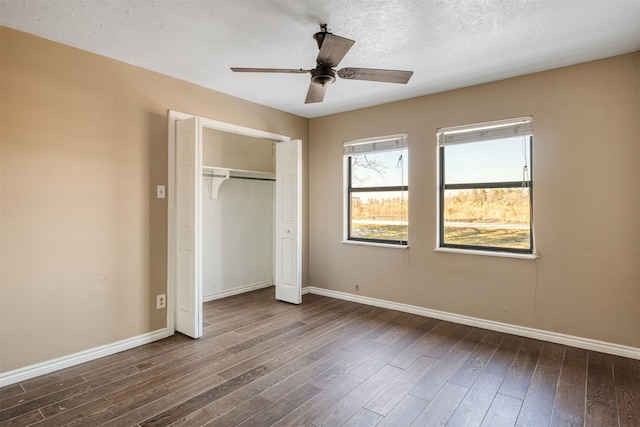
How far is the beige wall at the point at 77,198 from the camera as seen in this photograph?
2.57 metres

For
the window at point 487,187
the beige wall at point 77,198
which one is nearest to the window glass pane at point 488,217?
the window at point 487,187

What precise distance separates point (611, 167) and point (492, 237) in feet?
3.92

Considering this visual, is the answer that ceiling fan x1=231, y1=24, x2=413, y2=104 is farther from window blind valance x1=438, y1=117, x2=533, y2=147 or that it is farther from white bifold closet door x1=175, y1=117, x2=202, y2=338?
window blind valance x1=438, y1=117, x2=533, y2=147

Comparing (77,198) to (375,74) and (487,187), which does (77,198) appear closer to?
(375,74)

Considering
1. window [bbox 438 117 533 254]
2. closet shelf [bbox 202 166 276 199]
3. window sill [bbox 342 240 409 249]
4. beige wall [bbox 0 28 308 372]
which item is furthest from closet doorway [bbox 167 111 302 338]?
window [bbox 438 117 533 254]

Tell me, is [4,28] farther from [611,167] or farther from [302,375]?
[611,167]

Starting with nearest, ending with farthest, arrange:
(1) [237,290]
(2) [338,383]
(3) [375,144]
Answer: (2) [338,383]
(3) [375,144]
(1) [237,290]

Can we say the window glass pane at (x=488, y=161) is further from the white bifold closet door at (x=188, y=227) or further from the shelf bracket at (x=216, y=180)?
the shelf bracket at (x=216, y=180)

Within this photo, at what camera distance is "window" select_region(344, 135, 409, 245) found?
14.1ft

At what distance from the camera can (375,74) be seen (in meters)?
2.56

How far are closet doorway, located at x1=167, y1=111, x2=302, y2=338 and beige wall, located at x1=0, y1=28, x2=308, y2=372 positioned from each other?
14 cm

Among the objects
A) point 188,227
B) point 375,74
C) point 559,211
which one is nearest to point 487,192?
point 559,211

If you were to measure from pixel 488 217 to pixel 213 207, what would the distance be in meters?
3.61

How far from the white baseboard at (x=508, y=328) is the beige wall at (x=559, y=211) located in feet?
0.17
